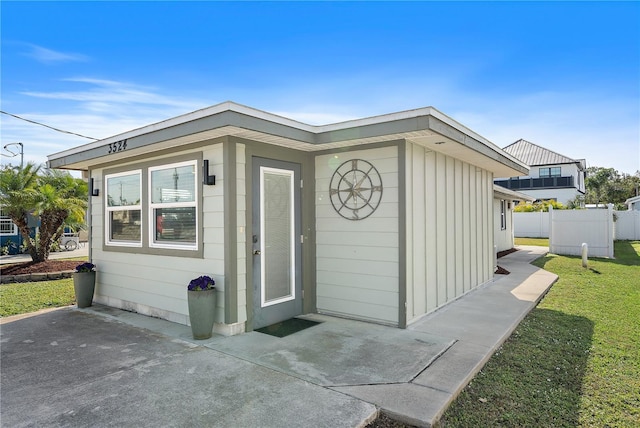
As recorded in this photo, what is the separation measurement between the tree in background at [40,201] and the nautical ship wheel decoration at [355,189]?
7.52 m

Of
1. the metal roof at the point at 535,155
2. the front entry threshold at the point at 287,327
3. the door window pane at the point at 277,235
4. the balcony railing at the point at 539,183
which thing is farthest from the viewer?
the metal roof at the point at 535,155

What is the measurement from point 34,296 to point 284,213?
17.4 feet

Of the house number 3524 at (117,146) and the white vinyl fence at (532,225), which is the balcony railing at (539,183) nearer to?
the white vinyl fence at (532,225)

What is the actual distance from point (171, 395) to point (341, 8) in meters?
6.17

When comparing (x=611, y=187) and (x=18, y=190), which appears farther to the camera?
(x=611, y=187)

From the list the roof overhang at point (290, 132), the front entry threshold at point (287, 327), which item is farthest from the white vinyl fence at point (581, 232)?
the front entry threshold at point (287, 327)

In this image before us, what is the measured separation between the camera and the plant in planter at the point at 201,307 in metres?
4.03

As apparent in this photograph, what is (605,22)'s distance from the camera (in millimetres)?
7129

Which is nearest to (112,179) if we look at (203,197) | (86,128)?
(203,197)

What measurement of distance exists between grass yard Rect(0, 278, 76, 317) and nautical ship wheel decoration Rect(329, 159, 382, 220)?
489 cm

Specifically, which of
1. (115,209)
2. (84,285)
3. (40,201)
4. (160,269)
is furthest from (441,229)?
(40,201)

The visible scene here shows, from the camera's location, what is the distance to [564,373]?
3270 millimetres

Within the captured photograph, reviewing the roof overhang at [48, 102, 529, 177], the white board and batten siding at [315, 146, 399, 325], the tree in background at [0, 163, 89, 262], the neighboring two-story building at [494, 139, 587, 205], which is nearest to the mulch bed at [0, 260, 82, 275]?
the tree in background at [0, 163, 89, 262]

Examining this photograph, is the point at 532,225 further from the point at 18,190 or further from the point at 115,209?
the point at 18,190
